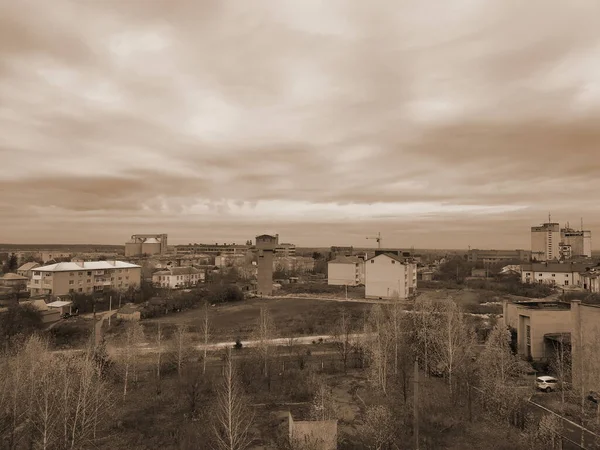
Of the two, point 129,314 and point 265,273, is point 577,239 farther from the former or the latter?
point 129,314

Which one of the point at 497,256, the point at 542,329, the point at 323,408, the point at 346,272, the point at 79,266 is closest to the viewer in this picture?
the point at 323,408

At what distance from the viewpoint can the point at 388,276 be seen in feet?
209

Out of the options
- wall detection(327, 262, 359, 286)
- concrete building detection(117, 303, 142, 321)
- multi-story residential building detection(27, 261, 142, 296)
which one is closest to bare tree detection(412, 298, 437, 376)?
concrete building detection(117, 303, 142, 321)

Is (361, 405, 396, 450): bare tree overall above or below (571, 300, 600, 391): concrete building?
→ below

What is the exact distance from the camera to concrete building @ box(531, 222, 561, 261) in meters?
146

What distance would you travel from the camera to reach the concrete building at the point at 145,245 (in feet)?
516

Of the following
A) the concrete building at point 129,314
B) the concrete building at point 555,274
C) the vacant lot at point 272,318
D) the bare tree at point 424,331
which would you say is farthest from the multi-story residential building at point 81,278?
the concrete building at point 555,274

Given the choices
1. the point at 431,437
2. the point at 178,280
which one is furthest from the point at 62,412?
the point at 178,280

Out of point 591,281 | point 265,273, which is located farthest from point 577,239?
point 265,273

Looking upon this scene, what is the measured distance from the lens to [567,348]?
28.5m

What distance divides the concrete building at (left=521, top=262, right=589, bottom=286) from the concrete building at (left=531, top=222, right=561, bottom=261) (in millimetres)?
69776

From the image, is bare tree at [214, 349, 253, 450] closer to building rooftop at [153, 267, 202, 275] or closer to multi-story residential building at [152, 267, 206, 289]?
multi-story residential building at [152, 267, 206, 289]

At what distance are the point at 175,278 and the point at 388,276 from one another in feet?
137

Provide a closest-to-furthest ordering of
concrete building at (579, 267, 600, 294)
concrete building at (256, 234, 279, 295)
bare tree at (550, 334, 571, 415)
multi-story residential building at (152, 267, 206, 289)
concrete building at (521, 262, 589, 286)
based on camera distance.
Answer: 1. bare tree at (550, 334, 571, 415)
2. concrete building at (579, 267, 600, 294)
3. concrete building at (256, 234, 279, 295)
4. concrete building at (521, 262, 589, 286)
5. multi-story residential building at (152, 267, 206, 289)
